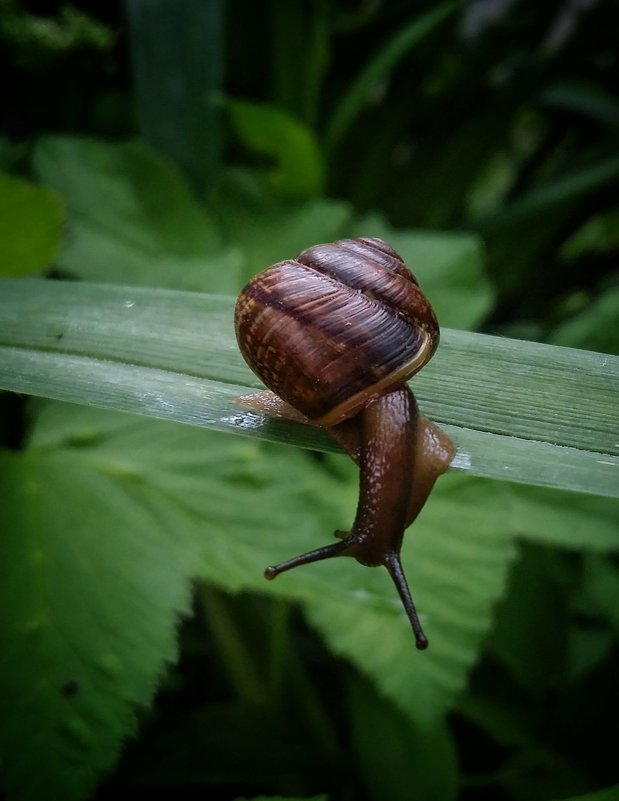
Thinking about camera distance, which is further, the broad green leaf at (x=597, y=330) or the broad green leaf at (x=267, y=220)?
the broad green leaf at (x=267, y=220)

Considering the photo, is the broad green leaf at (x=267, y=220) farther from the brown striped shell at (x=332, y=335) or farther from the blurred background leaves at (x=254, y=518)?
the brown striped shell at (x=332, y=335)

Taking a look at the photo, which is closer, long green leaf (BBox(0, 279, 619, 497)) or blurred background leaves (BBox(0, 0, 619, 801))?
long green leaf (BBox(0, 279, 619, 497))

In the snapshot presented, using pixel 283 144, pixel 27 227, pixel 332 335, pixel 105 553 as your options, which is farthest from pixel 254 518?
pixel 283 144

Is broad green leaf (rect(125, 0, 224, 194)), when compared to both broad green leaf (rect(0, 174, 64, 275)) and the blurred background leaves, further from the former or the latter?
broad green leaf (rect(0, 174, 64, 275))

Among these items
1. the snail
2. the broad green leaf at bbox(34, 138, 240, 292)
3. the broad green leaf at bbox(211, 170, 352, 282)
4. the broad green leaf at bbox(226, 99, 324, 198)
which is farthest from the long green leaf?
the broad green leaf at bbox(226, 99, 324, 198)

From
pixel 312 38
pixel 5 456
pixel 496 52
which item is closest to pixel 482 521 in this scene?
pixel 5 456

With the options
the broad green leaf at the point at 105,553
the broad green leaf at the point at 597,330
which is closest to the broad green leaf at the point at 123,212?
the broad green leaf at the point at 105,553

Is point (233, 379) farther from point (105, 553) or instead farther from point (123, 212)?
point (123, 212)
